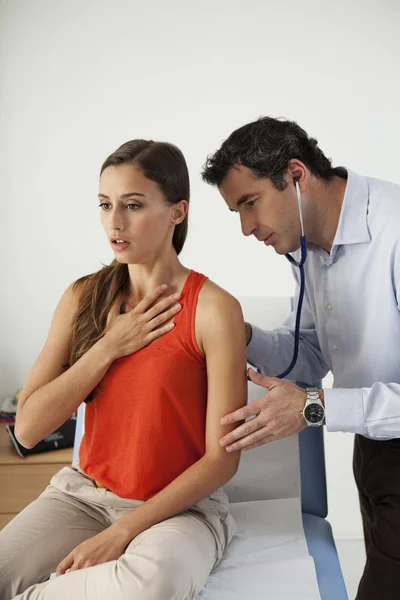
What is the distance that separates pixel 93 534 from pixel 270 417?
0.46m

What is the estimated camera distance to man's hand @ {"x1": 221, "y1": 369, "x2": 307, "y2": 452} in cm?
151

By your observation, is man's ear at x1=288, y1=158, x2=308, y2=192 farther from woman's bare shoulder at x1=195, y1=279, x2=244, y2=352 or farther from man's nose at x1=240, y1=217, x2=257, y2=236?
woman's bare shoulder at x1=195, y1=279, x2=244, y2=352

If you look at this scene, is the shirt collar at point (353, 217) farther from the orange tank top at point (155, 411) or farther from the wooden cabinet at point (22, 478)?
the wooden cabinet at point (22, 478)

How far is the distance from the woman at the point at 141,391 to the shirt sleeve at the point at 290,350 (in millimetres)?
312

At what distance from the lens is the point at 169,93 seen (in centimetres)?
292

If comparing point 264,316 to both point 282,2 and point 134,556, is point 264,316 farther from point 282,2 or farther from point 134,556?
point 282,2

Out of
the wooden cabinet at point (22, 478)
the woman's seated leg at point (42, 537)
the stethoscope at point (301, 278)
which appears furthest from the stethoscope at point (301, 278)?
the wooden cabinet at point (22, 478)

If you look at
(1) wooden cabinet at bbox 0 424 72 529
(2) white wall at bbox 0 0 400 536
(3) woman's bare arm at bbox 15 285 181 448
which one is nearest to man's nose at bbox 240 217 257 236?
(3) woman's bare arm at bbox 15 285 181 448

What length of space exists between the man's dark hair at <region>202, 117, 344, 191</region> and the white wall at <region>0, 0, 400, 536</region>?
1.23 meters

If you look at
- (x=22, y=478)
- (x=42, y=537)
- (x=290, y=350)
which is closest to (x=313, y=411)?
(x=290, y=350)

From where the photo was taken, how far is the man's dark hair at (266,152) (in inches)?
64.6

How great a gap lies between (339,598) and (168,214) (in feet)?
2.95

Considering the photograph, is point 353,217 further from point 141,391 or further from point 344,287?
point 141,391

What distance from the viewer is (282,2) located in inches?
114
